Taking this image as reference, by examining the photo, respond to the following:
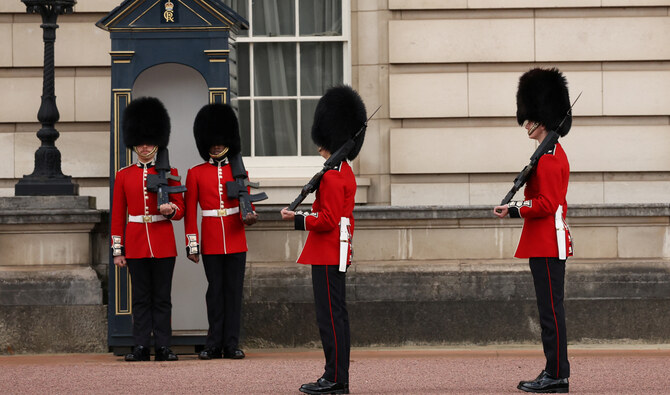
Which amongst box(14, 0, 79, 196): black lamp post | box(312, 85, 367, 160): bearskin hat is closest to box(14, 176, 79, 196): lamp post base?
box(14, 0, 79, 196): black lamp post

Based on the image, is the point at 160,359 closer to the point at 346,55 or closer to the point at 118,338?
the point at 118,338

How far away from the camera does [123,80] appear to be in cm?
837

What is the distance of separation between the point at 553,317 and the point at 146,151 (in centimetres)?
299

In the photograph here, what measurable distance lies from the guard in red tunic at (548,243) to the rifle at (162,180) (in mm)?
2391

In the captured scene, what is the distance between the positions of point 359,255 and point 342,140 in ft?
8.31

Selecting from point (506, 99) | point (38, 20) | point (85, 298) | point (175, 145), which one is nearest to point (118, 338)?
point (85, 298)

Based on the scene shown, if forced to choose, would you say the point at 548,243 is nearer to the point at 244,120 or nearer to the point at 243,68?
the point at 244,120

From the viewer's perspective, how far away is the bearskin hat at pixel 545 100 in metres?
6.68

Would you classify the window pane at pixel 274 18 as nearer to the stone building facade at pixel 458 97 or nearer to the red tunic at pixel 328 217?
the stone building facade at pixel 458 97

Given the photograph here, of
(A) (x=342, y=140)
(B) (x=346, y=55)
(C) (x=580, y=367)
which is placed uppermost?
(B) (x=346, y=55)

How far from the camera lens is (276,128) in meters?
9.54

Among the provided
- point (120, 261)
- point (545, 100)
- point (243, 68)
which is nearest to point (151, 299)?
point (120, 261)

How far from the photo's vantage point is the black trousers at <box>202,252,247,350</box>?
320 inches

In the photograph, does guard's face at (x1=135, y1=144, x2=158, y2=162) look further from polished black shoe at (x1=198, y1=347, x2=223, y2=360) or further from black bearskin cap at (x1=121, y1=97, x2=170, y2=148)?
polished black shoe at (x1=198, y1=347, x2=223, y2=360)
